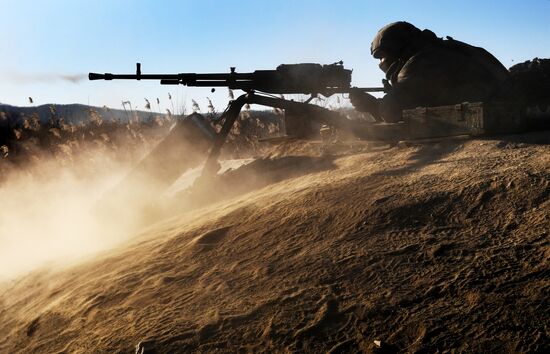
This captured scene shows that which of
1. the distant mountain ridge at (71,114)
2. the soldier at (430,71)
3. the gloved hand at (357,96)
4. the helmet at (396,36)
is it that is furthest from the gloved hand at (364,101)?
the distant mountain ridge at (71,114)

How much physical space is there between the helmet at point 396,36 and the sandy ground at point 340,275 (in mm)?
3272

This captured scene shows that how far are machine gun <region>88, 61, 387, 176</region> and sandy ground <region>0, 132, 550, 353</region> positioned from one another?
2.89 meters

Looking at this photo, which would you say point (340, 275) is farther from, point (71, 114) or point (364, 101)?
point (71, 114)

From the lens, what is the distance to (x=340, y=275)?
356cm

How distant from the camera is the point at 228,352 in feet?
9.87

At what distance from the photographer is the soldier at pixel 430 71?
26.3 feet

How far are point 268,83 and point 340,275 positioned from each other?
235 inches

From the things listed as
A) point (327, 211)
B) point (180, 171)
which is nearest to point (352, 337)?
point (327, 211)

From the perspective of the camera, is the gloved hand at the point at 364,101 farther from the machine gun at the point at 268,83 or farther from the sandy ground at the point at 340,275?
the sandy ground at the point at 340,275

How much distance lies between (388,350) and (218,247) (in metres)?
2.37

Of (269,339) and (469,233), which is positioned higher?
(469,233)

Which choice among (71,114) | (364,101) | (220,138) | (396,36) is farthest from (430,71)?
(71,114)

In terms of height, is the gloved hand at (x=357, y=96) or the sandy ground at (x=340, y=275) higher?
the gloved hand at (x=357, y=96)

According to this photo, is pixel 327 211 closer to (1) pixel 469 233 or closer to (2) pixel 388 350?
(1) pixel 469 233
